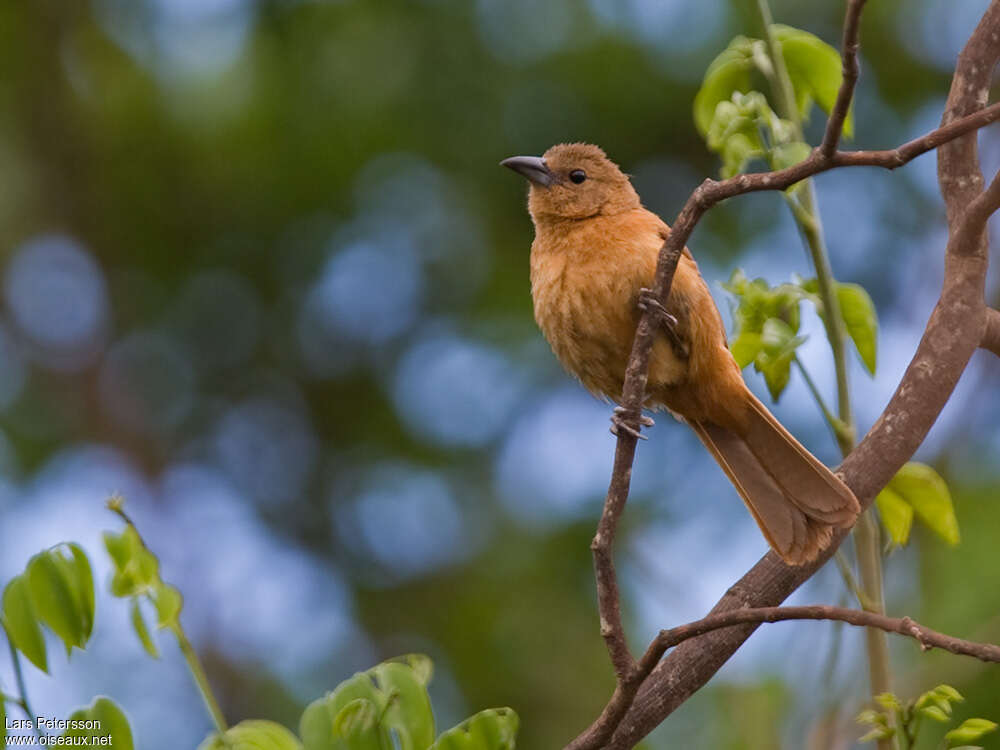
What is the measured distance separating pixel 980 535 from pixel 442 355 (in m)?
3.21

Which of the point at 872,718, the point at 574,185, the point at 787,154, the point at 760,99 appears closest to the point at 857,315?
the point at 787,154

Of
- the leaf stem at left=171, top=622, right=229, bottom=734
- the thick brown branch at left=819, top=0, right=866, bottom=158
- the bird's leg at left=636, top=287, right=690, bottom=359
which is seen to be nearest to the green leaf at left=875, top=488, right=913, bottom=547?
the bird's leg at left=636, top=287, right=690, bottom=359

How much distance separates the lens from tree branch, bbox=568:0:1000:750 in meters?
2.40

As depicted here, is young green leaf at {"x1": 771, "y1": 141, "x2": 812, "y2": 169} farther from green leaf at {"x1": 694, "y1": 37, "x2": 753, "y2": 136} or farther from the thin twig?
the thin twig

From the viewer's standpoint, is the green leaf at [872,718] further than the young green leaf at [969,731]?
Yes

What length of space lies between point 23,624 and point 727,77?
2.01 m

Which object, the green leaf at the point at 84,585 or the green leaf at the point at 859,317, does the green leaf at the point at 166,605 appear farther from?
the green leaf at the point at 859,317

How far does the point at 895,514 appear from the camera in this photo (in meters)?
3.01

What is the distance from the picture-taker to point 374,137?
6.91 metres

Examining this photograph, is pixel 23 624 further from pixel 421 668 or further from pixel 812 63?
pixel 812 63

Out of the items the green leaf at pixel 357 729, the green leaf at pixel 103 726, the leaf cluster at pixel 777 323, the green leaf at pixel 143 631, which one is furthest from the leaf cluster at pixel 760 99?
the green leaf at pixel 103 726

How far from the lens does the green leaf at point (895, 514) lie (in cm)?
298

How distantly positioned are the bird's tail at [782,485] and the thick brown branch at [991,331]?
455mm

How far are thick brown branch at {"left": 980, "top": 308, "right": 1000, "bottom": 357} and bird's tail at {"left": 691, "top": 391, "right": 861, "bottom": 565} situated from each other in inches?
17.9
